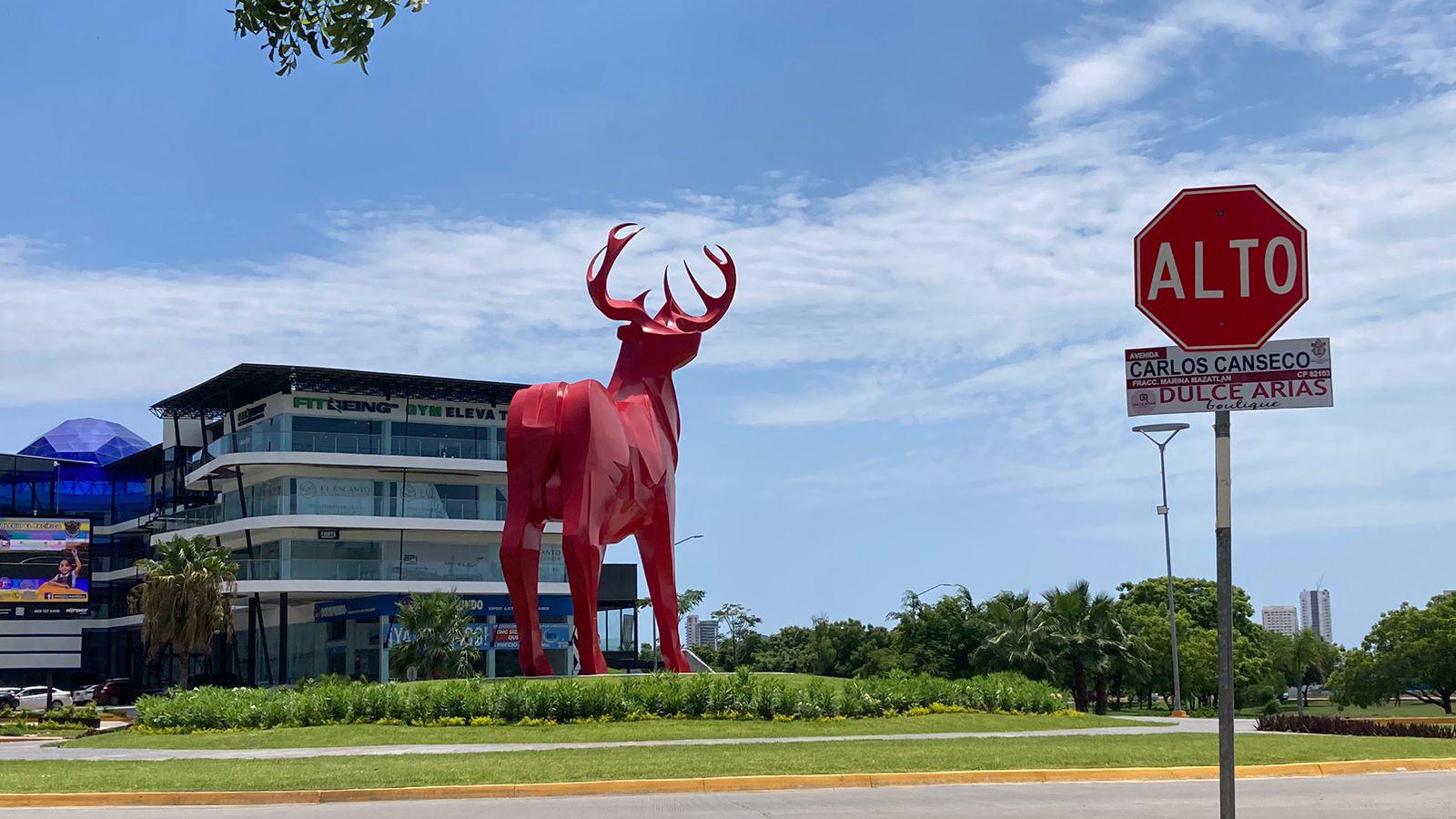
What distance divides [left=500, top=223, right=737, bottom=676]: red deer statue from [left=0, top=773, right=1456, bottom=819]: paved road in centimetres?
1545

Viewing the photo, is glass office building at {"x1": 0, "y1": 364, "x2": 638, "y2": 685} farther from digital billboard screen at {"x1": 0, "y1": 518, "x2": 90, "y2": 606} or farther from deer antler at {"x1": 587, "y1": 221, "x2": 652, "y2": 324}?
deer antler at {"x1": 587, "y1": 221, "x2": 652, "y2": 324}

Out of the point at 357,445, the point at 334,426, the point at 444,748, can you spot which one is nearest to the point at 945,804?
the point at 444,748

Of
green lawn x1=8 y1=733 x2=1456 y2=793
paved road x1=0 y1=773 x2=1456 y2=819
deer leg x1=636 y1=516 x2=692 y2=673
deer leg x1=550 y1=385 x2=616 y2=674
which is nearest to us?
paved road x1=0 y1=773 x2=1456 y2=819

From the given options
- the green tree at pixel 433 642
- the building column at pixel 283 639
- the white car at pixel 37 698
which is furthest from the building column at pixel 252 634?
the green tree at pixel 433 642

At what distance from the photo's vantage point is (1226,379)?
691cm

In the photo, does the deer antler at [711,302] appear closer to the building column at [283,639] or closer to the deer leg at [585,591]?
the deer leg at [585,591]

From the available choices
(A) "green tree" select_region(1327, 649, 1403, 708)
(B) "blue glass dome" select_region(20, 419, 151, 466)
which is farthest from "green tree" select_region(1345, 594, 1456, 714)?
(B) "blue glass dome" select_region(20, 419, 151, 466)

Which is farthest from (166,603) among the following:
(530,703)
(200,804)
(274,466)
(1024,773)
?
(1024,773)

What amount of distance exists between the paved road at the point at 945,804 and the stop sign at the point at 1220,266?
798cm

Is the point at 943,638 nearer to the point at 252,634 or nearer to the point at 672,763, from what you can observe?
the point at 252,634

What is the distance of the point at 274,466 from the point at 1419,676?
4413 centimetres

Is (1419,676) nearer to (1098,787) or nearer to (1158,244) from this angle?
(1098,787)

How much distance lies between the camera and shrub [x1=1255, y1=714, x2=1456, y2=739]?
2605cm

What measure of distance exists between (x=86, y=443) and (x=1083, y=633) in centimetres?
6370
